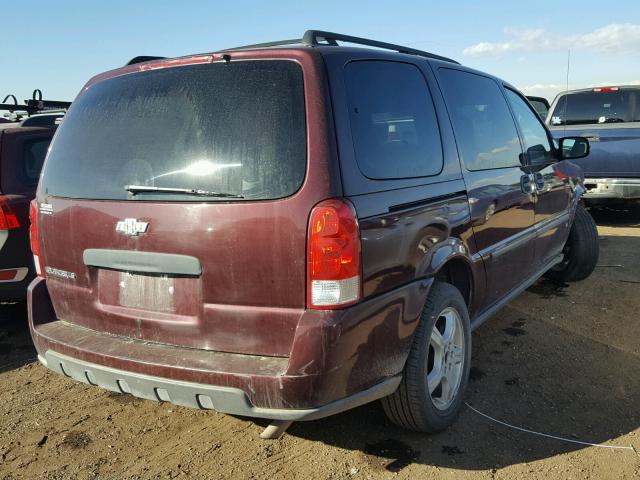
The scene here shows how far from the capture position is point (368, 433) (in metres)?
3.01

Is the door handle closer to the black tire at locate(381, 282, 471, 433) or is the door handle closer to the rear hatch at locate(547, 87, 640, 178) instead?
the black tire at locate(381, 282, 471, 433)

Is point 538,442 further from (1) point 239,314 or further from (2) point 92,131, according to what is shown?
(2) point 92,131

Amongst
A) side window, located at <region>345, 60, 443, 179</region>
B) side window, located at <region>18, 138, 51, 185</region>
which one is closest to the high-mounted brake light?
side window, located at <region>345, 60, 443, 179</region>

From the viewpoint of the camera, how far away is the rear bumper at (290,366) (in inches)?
86.7

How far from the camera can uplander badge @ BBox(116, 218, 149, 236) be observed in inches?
96.6

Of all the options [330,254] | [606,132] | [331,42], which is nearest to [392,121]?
[331,42]

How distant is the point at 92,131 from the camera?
2.81m

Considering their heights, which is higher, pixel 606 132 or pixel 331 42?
pixel 331 42

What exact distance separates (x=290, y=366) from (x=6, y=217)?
2.98 m

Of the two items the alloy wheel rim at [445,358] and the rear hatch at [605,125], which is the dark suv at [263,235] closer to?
the alloy wheel rim at [445,358]

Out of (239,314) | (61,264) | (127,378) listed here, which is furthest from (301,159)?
(61,264)

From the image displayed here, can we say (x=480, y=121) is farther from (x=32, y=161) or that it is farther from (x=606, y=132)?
(x=606, y=132)

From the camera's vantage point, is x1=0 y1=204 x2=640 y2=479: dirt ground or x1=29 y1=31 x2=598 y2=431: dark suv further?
x1=0 y1=204 x2=640 y2=479: dirt ground

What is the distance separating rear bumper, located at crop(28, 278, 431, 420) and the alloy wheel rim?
1.35 feet
